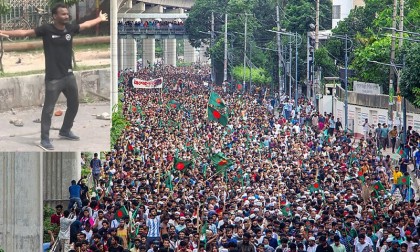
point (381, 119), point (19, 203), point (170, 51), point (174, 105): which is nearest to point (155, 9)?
point (170, 51)

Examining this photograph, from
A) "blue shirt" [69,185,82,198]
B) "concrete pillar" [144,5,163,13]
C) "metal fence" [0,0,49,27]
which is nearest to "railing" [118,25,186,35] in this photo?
"concrete pillar" [144,5,163,13]

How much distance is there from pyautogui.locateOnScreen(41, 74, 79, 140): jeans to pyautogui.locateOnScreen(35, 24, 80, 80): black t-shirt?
0.10 m

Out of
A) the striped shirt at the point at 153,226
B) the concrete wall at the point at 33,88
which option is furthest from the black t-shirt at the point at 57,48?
the striped shirt at the point at 153,226

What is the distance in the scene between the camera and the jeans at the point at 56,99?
66.5 ft

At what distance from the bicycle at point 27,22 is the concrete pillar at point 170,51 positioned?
125978 millimetres

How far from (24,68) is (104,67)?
1.11m

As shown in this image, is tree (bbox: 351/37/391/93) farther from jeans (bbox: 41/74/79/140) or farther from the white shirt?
jeans (bbox: 41/74/79/140)

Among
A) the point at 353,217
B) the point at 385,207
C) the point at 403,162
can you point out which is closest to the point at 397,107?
the point at 403,162

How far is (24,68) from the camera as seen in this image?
20141mm

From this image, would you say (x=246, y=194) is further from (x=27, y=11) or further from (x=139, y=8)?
(x=139, y=8)

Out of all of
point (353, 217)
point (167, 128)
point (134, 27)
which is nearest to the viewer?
point (353, 217)

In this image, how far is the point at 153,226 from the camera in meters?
22.3

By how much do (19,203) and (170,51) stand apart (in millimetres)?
124887

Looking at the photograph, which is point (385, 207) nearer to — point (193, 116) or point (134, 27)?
point (193, 116)
